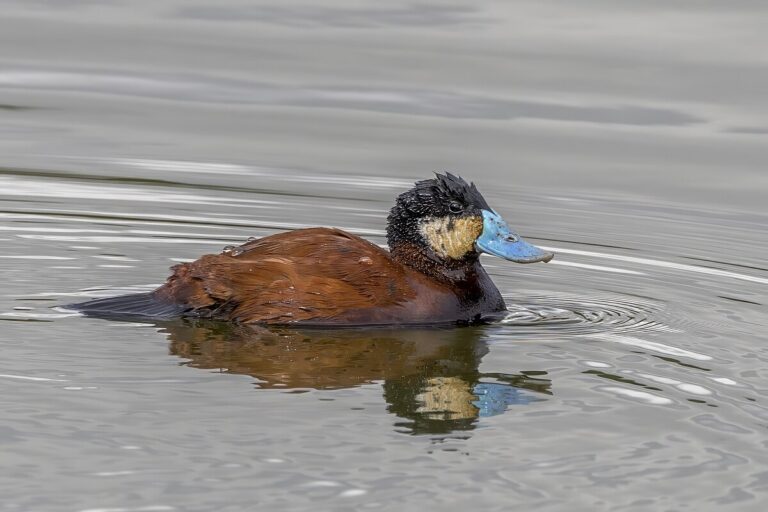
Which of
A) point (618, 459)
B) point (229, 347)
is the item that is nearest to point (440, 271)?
point (229, 347)

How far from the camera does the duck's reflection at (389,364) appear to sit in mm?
7383

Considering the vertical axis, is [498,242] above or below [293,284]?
above

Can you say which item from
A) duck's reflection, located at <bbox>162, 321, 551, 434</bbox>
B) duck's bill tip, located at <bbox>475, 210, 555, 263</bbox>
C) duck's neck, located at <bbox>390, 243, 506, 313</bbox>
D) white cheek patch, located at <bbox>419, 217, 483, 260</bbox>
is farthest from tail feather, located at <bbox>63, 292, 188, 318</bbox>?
duck's bill tip, located at <bbox>475, 210, 555, 263</bbox>

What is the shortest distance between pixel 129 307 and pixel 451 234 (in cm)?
193

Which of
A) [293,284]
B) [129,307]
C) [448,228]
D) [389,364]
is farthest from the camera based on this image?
[448,228]

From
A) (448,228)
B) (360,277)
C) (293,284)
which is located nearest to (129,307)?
(293,284)

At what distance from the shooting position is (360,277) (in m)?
8.90

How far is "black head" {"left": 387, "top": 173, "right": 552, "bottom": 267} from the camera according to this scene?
9.36 metres

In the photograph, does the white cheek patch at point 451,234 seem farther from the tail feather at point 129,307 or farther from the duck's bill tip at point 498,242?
the tail feather at point 129,307

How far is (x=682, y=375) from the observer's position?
7914mm

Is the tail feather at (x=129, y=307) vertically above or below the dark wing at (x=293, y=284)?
below

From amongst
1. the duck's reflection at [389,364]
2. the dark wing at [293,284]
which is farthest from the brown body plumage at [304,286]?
the duck's reflection at [389,364]

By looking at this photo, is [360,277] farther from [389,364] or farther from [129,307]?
[129,307]

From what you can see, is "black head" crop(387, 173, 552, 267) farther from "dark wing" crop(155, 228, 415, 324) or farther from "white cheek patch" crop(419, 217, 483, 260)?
"dark wing" crop(155, 228, 415, 324)
